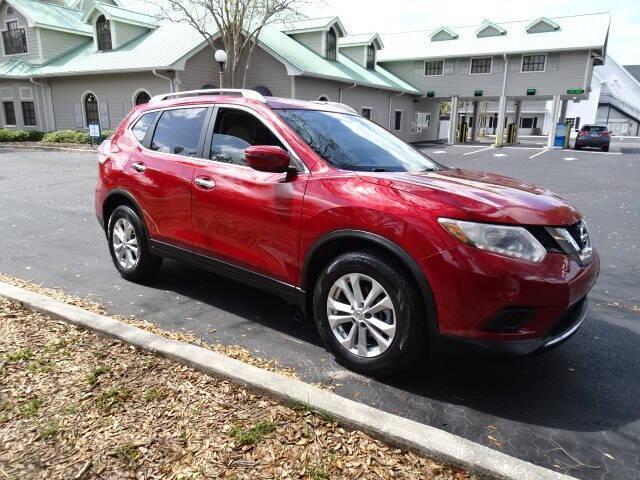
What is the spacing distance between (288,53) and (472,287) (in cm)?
2313

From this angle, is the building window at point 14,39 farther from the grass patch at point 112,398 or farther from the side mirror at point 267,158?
the grass patch at point 112,398

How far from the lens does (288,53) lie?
77.9ft

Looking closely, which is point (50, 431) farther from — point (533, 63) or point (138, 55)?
point (533, 63)

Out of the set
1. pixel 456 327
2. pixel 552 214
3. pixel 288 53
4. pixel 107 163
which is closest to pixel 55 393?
pixel 456 327

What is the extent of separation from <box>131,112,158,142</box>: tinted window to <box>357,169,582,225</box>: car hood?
2588mm

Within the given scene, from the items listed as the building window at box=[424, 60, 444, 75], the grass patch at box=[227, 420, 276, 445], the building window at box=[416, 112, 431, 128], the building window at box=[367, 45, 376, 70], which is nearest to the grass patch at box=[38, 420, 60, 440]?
the grass patch at box=[227, 420, 276, 445]

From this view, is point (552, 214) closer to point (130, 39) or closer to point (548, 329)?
point (548, 329)

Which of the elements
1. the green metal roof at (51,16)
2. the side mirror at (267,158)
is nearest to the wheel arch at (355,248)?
the side mirror at (267,158)

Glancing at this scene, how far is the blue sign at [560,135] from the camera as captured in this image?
31.8m

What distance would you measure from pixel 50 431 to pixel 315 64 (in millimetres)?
24495

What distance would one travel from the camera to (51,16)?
28094 mm

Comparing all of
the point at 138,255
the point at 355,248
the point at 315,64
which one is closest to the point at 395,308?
the point at 355,248

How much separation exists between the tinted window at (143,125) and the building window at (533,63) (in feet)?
108

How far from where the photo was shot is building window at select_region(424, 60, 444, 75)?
35469 millimetres
